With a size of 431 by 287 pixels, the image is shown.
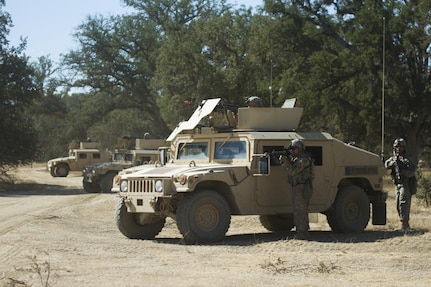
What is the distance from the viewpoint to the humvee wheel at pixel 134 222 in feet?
41.7

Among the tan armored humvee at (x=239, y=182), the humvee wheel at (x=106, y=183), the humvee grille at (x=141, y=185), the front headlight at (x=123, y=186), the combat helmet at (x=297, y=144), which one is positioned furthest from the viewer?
the humvee wheel at (x=106, y=183)

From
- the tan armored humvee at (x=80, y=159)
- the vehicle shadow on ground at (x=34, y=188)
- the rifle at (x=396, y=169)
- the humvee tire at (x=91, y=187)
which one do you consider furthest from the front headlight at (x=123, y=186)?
the tan armored humvee at (x=80, y=159)

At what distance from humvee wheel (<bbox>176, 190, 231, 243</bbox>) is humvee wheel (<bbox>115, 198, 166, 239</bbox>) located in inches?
42.9

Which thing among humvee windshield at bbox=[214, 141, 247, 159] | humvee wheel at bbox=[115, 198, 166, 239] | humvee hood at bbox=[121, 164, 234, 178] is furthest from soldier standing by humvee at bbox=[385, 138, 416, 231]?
humvee wheel at bbox=[115, 198, 166, 239]

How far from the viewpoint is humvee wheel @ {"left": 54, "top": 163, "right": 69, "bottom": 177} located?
4094 cm

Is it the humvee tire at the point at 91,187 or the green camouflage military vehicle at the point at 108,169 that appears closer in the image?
the green camouflage military vehicle at the point at 108,169

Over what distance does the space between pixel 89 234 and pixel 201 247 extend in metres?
2.87

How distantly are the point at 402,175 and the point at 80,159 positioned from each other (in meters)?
28.3

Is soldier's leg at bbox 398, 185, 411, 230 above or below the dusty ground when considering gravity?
above

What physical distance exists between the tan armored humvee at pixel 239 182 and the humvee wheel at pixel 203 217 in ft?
0.05

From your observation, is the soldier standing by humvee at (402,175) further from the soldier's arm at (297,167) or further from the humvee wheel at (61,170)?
the humvee wheel at (61,170)

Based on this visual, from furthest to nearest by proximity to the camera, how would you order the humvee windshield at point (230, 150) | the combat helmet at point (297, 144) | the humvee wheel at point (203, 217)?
the humvee windshield at point (230, 150) → the combat helmet at point (297, 144) → the humvee wheel at point (203, 217)

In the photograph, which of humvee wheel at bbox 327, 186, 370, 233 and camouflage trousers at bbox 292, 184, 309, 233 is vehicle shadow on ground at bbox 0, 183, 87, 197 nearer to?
humvee wheel at bbox 327, 186, 370, 233

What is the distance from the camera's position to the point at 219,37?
38000 millimetres
